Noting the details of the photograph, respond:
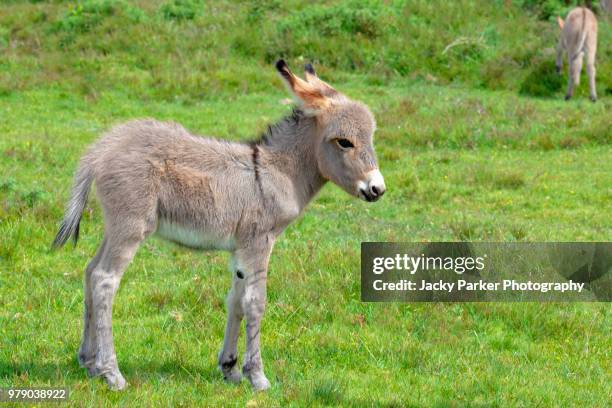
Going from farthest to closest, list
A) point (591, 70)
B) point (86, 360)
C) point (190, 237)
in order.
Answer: point (591, 70), point (86, 360), point (190, 237)

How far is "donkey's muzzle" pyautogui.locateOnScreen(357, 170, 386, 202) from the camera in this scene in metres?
5.47

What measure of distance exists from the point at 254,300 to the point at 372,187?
98 cm

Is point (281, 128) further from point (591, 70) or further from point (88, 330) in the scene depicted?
point (591, 70)

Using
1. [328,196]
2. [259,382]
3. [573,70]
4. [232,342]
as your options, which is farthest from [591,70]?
[259,382]

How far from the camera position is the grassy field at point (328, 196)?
229 inches

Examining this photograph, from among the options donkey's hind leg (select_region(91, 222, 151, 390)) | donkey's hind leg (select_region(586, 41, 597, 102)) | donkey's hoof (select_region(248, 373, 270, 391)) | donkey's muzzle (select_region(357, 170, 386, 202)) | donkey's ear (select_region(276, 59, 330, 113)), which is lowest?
donkey's hind leg (select_region(586, 41, 597, 102))

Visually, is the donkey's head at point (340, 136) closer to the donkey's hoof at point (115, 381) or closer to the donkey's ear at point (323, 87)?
the donkey's ear at point (323, 87)

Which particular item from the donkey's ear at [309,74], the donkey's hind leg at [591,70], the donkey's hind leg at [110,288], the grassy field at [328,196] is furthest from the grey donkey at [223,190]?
the donkey's hind leg at [591,70]

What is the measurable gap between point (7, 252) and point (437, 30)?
1413cm

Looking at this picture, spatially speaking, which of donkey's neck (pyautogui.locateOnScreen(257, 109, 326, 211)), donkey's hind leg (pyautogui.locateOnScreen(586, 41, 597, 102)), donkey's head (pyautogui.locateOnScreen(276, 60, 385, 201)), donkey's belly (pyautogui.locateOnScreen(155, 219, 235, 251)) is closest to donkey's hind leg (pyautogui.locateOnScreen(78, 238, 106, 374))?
donkey's belly (pyautogui.locateOnScreen(155, 219, 235, 251))

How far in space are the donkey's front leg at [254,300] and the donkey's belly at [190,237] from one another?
0.13 m

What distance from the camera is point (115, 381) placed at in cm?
529

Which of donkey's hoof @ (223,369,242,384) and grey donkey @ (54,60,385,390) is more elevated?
grey donkey @ (54,60,385,390)

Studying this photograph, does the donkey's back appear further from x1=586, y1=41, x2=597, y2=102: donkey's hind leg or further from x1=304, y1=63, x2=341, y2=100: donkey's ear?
x1=586, y1=41, x2=597, y2=102: donkey's hind leg
